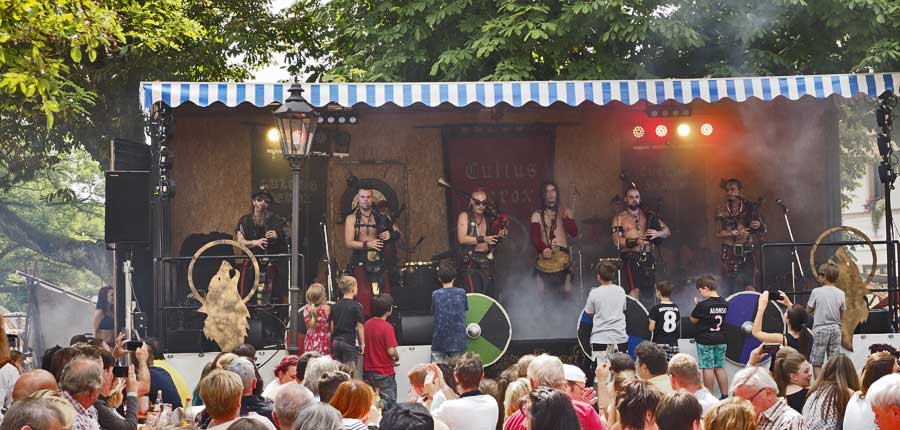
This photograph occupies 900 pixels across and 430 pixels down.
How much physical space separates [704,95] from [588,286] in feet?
13.6

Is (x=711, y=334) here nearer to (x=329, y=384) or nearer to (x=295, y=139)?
(x=295, y=139)

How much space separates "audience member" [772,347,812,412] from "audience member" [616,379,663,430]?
1964 millimetres

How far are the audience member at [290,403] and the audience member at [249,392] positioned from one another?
2.78ft

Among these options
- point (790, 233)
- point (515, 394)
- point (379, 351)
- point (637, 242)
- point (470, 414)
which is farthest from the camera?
point (790, 233)

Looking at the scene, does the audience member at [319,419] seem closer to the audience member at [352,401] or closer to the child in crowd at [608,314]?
the audience member at [352,401]

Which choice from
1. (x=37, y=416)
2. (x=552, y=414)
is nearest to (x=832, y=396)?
(x=552, y=414)

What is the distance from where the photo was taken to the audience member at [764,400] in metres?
6.04

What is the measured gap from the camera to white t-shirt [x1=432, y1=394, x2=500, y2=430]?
714 cm

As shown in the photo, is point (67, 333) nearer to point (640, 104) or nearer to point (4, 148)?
point (4, 148)

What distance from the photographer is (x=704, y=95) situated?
1263 centimetres

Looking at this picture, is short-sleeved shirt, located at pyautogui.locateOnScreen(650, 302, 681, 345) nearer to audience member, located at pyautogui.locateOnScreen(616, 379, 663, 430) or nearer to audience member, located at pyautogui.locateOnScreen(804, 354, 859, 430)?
audience member, located at pyautogui.locateOnScreen(804, 354, 859, 430)

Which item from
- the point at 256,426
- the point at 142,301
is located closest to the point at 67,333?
the point at 142,301

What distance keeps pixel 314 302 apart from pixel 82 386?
5.89 m

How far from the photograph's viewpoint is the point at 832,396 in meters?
6.65
